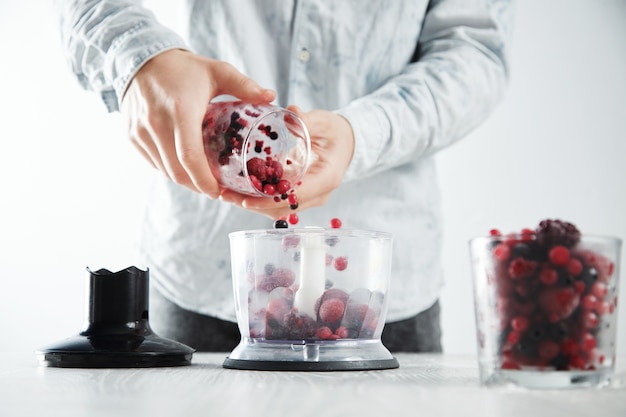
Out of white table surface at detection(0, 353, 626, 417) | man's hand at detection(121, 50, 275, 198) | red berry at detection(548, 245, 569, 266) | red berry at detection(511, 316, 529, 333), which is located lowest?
white table surface at detection(0, 353, 626, 417)

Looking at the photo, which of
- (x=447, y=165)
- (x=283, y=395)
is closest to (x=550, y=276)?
(x=283, y=395)

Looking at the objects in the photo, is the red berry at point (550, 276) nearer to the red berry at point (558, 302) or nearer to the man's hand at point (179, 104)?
the red berry at point (558, 302)

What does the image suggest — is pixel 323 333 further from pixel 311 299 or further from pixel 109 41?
pixel 109 41

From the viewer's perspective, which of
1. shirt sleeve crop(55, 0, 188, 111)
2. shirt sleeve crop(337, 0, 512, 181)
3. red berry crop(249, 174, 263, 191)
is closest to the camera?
red berry crop(249, 174, 263, 191)

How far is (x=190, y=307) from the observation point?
1164 millimetres

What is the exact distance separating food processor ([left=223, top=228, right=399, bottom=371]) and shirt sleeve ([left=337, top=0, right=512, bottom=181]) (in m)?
0.36

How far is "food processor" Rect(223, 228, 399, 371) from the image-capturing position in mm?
691

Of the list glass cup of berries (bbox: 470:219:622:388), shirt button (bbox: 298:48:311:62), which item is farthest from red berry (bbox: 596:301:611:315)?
shirt button (bbox: 298:48:311:62)

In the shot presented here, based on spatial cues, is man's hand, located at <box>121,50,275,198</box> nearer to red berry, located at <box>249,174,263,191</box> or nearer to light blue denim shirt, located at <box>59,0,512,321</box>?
red berry, located at <box>249,174,263,191</box>

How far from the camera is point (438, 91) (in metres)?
1.17

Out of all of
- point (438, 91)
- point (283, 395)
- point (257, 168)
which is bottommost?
point (283, 395)

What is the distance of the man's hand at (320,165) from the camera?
0.91 m

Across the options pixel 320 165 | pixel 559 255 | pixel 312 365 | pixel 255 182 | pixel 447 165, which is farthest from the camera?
pixel 447 165

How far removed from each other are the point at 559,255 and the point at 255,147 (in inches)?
16.9
